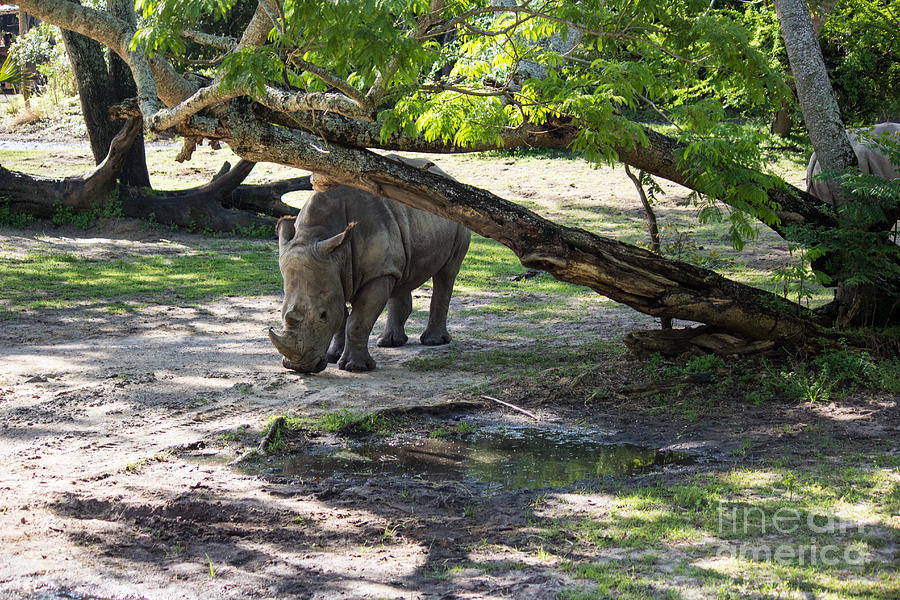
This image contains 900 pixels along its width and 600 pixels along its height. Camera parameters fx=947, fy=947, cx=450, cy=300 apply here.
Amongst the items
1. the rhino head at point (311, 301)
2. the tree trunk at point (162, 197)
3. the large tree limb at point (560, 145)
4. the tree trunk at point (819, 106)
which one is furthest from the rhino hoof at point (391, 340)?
the tree trunk at point (162, 197)

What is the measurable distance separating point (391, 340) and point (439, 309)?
0.67m

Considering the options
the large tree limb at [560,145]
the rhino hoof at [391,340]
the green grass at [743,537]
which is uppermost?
the large tree limb at [560,145]

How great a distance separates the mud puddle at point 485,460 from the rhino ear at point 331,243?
2.43 m

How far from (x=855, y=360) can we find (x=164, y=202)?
12776 millimetres

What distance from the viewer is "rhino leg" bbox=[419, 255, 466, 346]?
1092cm

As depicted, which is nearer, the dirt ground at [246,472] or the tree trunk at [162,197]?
the dirt ground at [246,472]

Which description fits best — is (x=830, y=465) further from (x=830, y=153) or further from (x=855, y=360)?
(x=830, y=153)

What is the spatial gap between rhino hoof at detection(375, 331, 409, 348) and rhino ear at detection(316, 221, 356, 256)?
2.05 metres

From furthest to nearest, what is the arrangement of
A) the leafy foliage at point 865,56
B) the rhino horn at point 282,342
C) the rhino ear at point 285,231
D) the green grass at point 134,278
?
the leafy foliage at point 865,56 < the green grass at point 134,278 < the rhino ear at point 285,231 < the rhino horn at point 282,342

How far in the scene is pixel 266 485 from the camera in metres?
6.15

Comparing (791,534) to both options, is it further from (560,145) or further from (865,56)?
(865,56)

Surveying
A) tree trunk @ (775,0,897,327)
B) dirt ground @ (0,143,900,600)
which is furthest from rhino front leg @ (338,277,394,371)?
tree trunk @ (775,0,897,327)

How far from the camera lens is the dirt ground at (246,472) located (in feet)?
15.4

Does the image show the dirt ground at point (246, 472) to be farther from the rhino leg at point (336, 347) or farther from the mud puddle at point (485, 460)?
the rhino leg at point (336, 347)
